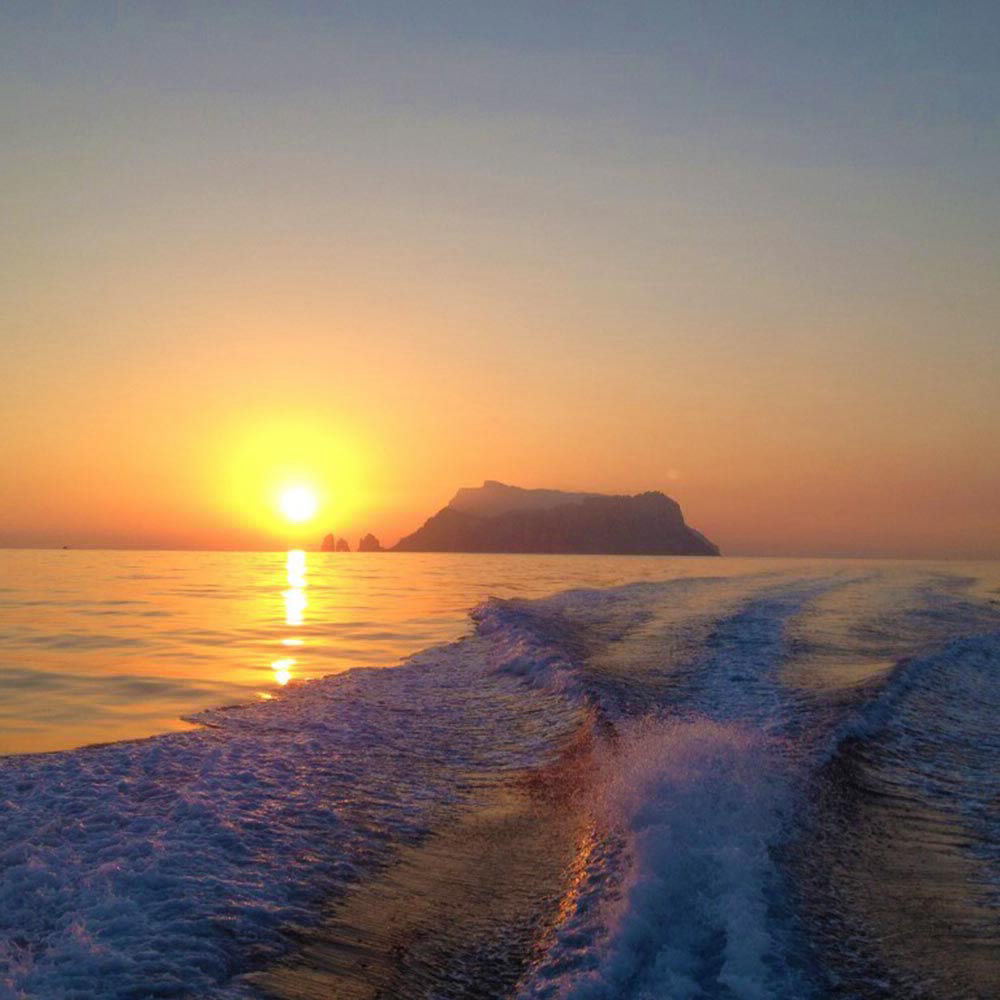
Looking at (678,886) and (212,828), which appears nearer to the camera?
(678,886)

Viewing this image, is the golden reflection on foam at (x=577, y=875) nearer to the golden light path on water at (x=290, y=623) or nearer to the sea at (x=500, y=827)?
the sea at (x=500, y=827)

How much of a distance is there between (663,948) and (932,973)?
1.73 meters

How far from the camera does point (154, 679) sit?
52.3 feet

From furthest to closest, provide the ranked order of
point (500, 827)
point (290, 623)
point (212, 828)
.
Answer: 1. point (290, 623)
2. point (500, 827)
3. point (212, 828)

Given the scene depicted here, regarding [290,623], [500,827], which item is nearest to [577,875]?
[500,827]

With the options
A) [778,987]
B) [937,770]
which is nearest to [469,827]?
[778,987]

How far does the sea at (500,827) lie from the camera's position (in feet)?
17.5

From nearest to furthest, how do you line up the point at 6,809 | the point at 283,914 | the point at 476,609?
the point at 283,914, the point at 6,809, the point at 476,609

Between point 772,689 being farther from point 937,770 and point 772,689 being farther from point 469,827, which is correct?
point 469,827

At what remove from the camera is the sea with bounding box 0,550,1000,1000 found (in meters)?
5.33

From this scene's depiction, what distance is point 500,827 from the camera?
27.0ft

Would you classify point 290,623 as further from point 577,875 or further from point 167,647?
point 577,875

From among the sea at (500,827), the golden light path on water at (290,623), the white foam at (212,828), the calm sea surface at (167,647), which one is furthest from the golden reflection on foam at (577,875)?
the golden light path on water at (290,623)

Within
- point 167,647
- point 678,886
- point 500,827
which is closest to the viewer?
point 678,886
